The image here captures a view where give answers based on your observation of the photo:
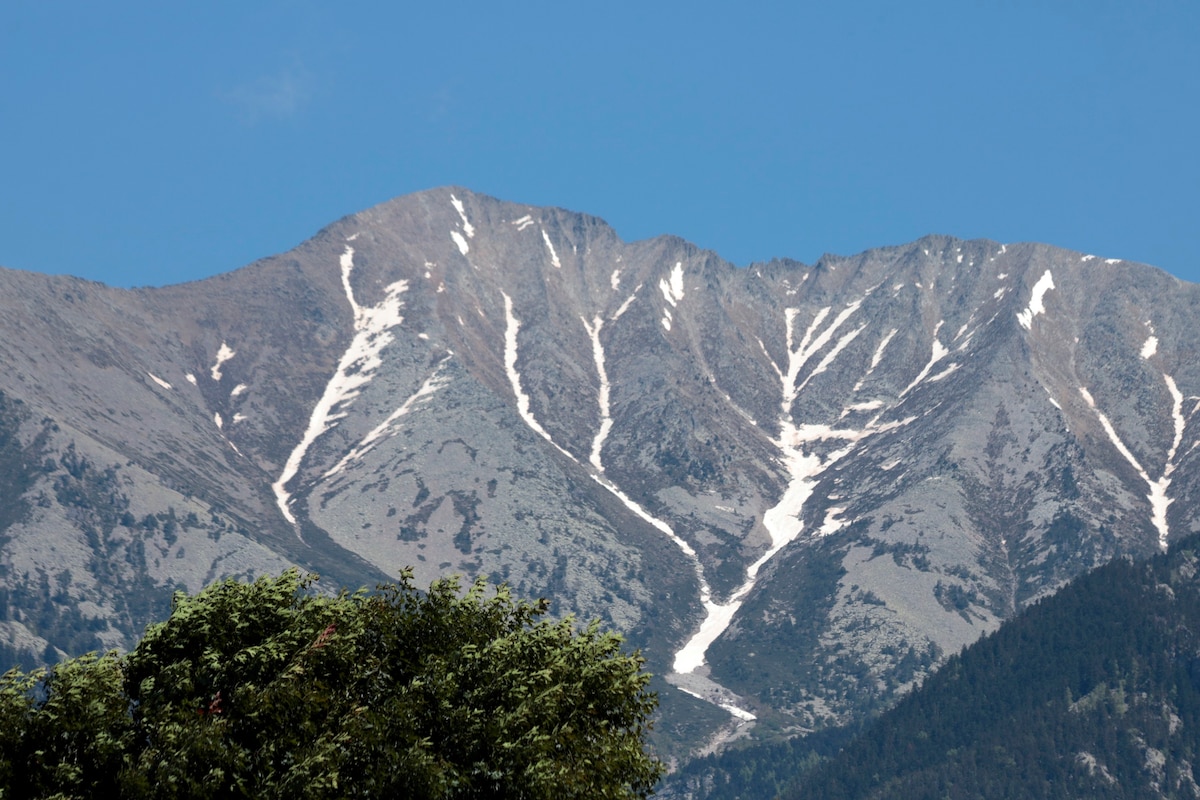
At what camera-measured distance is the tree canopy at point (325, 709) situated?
47781 millimetres

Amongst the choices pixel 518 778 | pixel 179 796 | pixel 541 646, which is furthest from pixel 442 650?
pixel 179 796

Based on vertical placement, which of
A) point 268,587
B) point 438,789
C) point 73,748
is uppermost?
point 268,587

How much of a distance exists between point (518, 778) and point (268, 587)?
1064 cm

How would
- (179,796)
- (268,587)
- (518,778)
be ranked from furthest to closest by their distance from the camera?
(268,587) → (518,778) → (179,796)

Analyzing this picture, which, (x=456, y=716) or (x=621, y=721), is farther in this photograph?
(x=621, y=721)

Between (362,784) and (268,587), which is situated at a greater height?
(268,587)

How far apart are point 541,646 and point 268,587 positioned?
9356mm

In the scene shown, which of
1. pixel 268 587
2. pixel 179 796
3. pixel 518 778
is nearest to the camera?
pixel 179 796

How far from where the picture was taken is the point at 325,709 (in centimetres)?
4975

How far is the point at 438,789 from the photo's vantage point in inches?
1892

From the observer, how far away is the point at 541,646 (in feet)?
184

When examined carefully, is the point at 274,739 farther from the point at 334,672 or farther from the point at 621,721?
the point at 621,721

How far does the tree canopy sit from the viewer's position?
4778cm

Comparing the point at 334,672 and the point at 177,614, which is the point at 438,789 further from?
the point at 177,614
